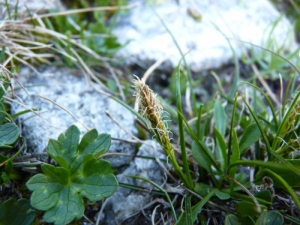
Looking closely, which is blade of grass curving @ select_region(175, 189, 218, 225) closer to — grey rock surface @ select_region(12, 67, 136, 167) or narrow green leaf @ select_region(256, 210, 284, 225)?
narrow green leaf @ select_region(256, 210, 284, 225)

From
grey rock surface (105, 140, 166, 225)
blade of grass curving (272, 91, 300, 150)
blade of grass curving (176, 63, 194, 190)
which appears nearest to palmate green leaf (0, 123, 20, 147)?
grey rock surface (105, 140, 166, 225)

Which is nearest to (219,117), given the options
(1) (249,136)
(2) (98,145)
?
(1) (249,136)

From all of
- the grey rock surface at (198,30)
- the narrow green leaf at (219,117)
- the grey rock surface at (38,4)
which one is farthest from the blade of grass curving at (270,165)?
the grey rock surface at (38,4)

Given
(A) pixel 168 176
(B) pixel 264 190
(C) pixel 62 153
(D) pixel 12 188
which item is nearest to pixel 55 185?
(C) pixel 62 153

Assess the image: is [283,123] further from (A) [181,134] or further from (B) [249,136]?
(A) [181,134]

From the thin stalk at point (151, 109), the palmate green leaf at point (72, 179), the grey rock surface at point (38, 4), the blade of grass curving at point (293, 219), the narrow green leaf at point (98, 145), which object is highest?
the grey rock surface at point (38, 4)

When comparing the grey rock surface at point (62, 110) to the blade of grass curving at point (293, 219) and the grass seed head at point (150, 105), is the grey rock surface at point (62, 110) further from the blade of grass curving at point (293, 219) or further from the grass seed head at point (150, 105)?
the blade of grass curving at point (293, 219)

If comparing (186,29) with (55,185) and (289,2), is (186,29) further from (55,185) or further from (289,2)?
(55,185)
